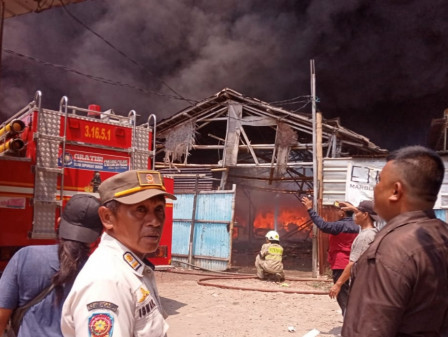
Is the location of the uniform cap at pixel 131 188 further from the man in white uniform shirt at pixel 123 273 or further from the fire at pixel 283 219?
the fire at pixel 283 219

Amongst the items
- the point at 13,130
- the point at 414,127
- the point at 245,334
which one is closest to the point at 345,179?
the point at 245,334

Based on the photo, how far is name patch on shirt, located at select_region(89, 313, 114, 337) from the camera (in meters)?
1.47

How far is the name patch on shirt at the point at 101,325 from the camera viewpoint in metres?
1.47

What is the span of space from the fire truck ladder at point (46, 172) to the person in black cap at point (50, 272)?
155 inches

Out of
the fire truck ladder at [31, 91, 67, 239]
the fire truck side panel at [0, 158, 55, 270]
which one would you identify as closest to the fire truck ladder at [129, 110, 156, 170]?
the fire truck ladder at [31, 91, 67, 239]

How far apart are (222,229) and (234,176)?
4.02 metres

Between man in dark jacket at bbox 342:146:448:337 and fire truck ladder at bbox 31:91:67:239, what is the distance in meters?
5.49

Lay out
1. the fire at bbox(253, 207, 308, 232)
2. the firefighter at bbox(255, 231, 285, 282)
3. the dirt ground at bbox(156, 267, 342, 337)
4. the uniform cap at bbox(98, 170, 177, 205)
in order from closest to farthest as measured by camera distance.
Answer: the uniform cap at bbox(98, 170, 177, 205) → the dirt ground at bbox(156, 267, 342, 337) → the firefighter at bbox(255, 231, 285, 282) → the fire at bbox(253, 207, 308, 232)

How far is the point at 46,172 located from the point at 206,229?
31.2 feet

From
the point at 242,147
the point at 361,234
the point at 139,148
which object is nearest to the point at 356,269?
the point at 361,234

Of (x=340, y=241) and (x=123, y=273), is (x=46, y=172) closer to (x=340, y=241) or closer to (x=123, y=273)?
(x=340, y=241)

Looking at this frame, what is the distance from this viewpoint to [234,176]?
18719mm

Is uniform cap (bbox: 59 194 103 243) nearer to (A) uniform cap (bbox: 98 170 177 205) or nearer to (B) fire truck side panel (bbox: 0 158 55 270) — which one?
(A) uniform cap (bbox: 98 170 177 205)

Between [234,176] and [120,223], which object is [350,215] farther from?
Answer: [234,176]
